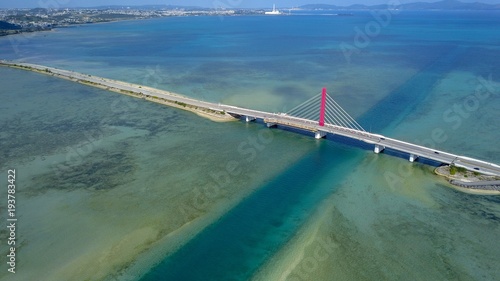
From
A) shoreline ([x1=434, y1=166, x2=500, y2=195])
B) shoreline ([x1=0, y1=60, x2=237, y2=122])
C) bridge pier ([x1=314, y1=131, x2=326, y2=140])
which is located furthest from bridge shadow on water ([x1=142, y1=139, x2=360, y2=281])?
shoreline ([x1=0, y1=60, x2=237, y2=122])

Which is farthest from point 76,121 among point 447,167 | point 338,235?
point 447,167

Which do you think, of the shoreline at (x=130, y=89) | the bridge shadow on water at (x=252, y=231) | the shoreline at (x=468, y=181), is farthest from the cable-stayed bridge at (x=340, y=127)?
the bridge shadow on water at (x=252, y=231)

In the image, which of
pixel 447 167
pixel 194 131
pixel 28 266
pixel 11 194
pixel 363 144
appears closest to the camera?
pixel 28 266

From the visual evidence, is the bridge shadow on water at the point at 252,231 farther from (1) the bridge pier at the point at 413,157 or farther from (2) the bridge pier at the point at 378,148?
(1) the bridge pier at the point at 413,157

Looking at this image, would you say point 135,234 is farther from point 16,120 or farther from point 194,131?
point 16,120

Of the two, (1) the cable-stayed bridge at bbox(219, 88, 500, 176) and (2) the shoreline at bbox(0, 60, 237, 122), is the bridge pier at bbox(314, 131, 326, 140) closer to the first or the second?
(1) the cable-stayed bridge at bbox(219, 88, 500, 176)

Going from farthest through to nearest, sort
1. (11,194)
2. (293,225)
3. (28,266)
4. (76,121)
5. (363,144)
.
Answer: (76,121) < (363,144) < (11,194) < (293,225) < (28,266)
